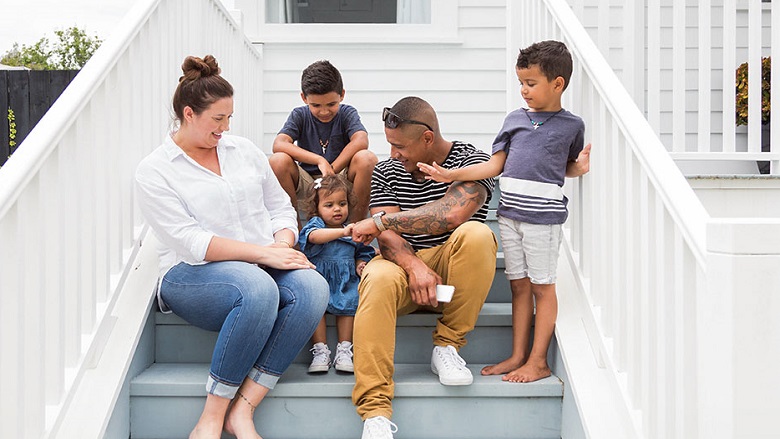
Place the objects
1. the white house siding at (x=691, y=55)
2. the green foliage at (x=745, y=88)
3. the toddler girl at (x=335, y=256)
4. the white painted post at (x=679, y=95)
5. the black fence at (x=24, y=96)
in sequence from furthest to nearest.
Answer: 1. the black fence at (x=24, y=96)
2. the white house siding at (x=691, y=55)
3. the green foliage at (x=745, y=88)
4. the white painted post at (x=679, y=95)
5. the toddler girl at (x=335, y=256)

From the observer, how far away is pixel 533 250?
2166 millimetres

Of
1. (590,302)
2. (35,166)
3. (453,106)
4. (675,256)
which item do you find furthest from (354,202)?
(453,106)

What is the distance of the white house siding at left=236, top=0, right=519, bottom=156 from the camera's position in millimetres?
4348

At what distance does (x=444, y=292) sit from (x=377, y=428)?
45 centimetres

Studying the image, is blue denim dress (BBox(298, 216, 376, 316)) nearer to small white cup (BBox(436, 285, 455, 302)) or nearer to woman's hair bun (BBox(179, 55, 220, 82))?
small white cup (BBox(436, 285, 455, 302))

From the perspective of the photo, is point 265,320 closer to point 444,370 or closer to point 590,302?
point 444,370

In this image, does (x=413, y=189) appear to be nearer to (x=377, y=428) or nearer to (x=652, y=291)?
(x=377, y=428)

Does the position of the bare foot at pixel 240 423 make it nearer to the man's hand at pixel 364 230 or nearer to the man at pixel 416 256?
the man at pixel 416 256

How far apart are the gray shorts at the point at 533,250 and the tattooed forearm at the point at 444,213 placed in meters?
0.13

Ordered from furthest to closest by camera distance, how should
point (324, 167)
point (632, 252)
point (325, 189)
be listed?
point (324, 167) < point (325, 189) < point (632, 252)

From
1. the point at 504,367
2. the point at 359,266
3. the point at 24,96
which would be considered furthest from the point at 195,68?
the point at 24,96

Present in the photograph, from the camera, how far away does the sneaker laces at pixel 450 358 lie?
6.86 ft

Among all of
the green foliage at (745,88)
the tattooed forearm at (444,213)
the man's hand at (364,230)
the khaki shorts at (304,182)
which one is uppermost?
the green foliage at (745,88)

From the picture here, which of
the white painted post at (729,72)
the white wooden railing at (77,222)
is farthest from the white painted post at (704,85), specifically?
the white wooden railing at (77,222)
